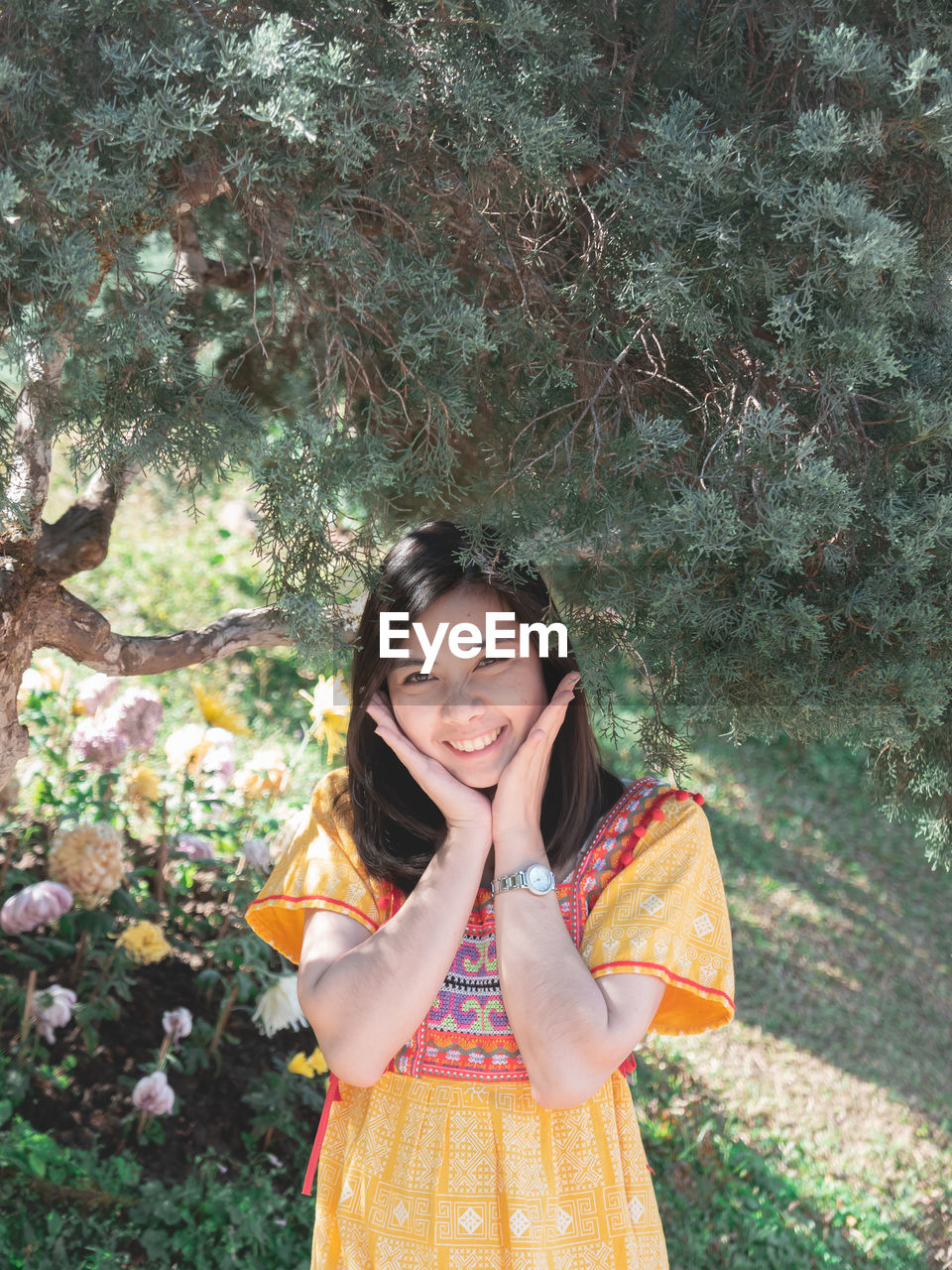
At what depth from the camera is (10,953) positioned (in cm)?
304

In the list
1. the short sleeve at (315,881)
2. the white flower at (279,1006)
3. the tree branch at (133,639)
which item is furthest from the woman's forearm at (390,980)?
the white flower at (279,1006)

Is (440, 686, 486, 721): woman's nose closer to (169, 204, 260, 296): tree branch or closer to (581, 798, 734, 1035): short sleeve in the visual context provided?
(581, 798, 734, 1035): short sleeve

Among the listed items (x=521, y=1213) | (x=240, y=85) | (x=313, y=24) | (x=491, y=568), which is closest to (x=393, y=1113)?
(x=521, y=1213)

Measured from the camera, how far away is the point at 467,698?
1782 millimetres

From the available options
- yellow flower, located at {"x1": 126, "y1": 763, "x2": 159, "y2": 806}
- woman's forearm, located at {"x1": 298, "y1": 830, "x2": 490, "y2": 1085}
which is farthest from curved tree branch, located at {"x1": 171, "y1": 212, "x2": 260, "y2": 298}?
yellow flower, located at {"x1": 126, "y1": 763, "x2": 159, "y2": 806}

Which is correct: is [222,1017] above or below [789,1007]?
above

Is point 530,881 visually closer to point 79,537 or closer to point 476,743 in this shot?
point 476,743

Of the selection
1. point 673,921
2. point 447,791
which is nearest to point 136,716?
point 447,791

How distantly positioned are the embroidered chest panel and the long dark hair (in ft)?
0.17

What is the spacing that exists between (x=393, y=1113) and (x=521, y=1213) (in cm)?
24

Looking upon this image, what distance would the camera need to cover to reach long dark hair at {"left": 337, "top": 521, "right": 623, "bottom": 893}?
1.81m

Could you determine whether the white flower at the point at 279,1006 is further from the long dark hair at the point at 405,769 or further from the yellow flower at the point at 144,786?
the long dark hair at the point at 405,769

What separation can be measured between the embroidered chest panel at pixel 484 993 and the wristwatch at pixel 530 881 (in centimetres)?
11

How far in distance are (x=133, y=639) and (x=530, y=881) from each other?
3.14ft
